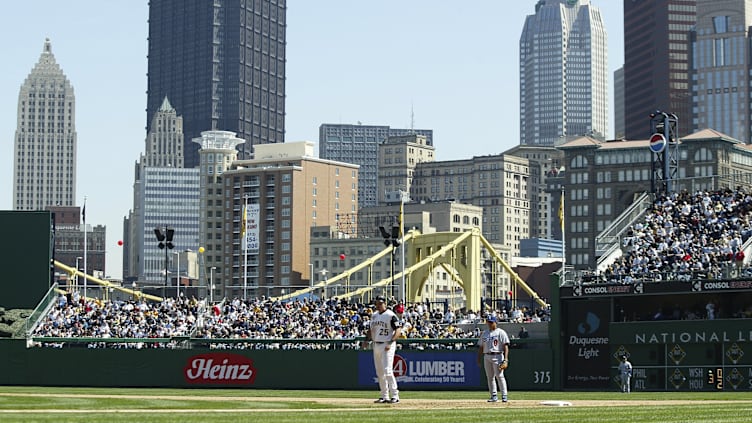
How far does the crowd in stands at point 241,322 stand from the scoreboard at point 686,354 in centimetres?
690

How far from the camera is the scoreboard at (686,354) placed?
43906mm

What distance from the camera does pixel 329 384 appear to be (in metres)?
48.6

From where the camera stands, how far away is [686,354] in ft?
148

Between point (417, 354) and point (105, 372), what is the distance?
40.1 feet

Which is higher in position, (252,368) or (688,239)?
(688,239)

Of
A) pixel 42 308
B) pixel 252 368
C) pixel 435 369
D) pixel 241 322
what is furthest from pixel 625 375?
pixel 42 308

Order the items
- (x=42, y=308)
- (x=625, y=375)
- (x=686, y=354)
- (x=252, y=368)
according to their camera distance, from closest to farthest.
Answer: (x=625, y=375)
(x=686, y=354)
(x=252, y=368)
(x=42, y=308)

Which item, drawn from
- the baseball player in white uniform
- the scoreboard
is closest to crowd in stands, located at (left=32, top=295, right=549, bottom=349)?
the scoreboard

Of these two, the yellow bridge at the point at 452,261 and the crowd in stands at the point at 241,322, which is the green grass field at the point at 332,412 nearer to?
the crowd in stands at the point at 241,322

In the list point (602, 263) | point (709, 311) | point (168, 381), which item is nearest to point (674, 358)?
point (709, 311)

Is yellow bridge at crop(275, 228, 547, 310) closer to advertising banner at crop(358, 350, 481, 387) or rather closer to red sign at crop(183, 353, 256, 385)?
red sign at crop(183, 353, 256, 385)

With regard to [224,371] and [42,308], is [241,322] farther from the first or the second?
[42,308]

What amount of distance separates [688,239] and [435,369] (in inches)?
453

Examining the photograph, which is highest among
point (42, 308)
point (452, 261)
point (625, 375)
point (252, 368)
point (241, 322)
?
point (452, 261)
